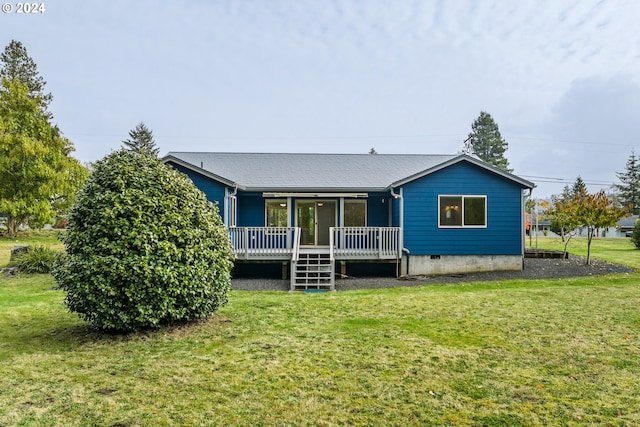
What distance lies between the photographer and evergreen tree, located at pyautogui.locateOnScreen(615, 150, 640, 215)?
176ft

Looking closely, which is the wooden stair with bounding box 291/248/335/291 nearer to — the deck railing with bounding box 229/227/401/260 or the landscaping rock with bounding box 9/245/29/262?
the deck railing with bounding box 229/227/401/260

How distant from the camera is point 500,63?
2092 centimetres

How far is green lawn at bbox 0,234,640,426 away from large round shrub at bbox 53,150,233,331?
47 cm

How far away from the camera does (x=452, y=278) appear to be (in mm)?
11508

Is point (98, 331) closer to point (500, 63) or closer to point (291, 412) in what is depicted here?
point (291, 412)

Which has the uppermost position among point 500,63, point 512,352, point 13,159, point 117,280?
point 500,63

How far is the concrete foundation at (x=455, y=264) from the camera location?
12.2 m

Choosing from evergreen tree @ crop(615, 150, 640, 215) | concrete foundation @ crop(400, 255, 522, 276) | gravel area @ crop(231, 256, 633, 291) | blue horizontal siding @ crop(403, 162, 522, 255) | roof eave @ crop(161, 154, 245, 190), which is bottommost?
gravel area @ crop(231, 256, 633, 291)

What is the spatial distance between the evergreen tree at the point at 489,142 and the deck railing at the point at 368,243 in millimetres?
44330

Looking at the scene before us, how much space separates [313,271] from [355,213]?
434 cm

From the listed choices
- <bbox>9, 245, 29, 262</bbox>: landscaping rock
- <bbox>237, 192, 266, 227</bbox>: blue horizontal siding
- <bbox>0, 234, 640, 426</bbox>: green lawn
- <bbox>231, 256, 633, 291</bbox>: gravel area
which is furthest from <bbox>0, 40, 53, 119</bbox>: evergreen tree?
<bbox>0, 234, 640, 426</bbox>: green lawn

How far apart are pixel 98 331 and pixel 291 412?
12.8 ft

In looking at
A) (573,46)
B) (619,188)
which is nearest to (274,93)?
(573,46)

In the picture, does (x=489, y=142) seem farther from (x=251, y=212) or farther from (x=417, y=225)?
(x=251, y=212)
